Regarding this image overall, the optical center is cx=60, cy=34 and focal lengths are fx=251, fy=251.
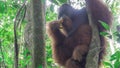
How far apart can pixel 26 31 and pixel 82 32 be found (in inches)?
28.8

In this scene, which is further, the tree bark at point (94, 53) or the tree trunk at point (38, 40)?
the tree bark at point (94, 53)

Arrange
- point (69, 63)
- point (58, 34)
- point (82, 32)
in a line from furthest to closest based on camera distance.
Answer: point (58, 34) → point (82, 32) → point (69, 63)

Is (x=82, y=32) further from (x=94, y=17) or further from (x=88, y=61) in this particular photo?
(x=88, y=61)

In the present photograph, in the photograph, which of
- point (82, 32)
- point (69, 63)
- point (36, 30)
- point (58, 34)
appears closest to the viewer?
point (36, 30)

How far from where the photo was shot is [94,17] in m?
2.71

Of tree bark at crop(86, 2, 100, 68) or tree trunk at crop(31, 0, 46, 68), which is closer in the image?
tree trunk at crop(31, 0, 46, 68)

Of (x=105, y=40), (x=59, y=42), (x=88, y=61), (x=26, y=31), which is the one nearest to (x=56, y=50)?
(x=59, y=42)

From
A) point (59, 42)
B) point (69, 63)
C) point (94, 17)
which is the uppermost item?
point (94, 17)

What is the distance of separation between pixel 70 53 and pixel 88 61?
1049mm

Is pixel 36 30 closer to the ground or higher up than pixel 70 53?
higher up

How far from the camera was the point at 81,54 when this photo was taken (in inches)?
113

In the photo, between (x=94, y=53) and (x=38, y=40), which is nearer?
(x=38, y=40)

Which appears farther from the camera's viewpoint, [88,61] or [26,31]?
[26,31]

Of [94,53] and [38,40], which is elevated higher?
[38,40]
